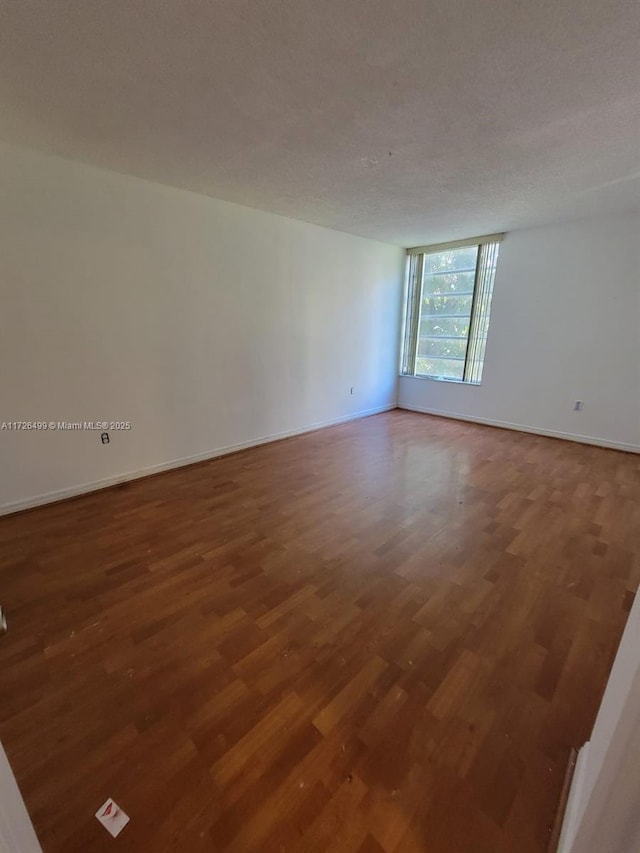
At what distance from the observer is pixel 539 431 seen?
4352 mm

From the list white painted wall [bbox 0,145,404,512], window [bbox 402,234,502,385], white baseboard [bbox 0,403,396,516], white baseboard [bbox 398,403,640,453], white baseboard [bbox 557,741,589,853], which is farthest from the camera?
window [bbox 402,234,502,385]

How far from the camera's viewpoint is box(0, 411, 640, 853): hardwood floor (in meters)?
0.99

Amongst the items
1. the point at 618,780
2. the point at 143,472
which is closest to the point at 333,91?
the point at 618,780

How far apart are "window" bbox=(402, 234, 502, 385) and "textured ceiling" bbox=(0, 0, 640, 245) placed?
167 cm

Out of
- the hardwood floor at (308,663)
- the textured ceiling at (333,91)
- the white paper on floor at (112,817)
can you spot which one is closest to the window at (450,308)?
the textured ceiling at (333,91)

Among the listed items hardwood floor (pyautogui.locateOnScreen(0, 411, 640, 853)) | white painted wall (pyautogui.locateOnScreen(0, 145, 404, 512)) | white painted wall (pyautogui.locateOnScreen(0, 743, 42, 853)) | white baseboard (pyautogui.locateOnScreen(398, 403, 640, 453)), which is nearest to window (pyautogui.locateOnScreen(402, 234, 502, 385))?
white baseboard (pyautogui.locateOnScreen(398, 403, 640, 453))

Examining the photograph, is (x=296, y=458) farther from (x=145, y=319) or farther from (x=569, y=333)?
(x=569, y=333)

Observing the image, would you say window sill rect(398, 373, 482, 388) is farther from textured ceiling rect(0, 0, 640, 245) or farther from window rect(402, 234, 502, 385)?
textured ceiling rect(0, 0, 640, 245)

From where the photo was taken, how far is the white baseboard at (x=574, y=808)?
2.68 ft

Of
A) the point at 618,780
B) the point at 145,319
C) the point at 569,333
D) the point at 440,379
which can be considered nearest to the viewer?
the point at 618,780

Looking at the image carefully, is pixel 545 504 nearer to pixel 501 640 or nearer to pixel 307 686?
pixel 501 640

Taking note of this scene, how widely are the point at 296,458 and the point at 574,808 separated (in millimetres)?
2960

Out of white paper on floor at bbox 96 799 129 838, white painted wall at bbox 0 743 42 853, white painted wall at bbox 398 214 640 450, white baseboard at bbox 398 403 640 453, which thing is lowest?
white paper on floor at bbox 96 799 129 838

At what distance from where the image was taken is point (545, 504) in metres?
2.69
